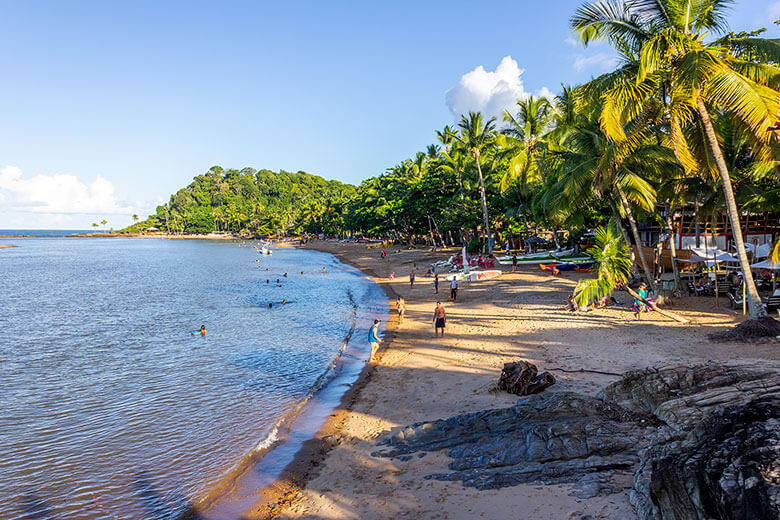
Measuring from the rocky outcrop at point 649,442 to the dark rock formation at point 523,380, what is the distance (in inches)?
78.2

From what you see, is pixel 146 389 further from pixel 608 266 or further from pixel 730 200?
pixel 730 200

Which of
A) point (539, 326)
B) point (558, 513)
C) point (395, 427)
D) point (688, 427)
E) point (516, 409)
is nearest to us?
point (688, 427)

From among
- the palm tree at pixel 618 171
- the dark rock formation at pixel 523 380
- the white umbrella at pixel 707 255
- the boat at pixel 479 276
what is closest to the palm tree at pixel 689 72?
the palm tree at pixel 618 171

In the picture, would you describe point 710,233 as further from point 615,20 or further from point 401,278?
point 401,278

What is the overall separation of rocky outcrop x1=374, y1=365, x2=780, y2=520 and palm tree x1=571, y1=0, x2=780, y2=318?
8450mm

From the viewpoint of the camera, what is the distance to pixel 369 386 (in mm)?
13641

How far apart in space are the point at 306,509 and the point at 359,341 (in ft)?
40.2

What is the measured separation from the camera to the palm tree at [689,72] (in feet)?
40.3

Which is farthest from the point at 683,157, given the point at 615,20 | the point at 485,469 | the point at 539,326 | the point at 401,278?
the point at 401,278

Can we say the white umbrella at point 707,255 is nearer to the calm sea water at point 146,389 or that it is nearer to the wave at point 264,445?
the calm sea water at point 146,389

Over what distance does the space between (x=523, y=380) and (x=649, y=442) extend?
4312 mm

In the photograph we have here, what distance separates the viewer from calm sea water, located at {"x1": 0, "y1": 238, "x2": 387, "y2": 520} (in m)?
9.22

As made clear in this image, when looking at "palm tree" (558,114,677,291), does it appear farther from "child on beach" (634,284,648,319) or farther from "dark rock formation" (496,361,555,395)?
"dark rock formation" (496,361,555,395)

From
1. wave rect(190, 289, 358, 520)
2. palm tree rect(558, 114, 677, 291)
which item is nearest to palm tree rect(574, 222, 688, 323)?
palm tree rect(558, 114, 677, 291)
